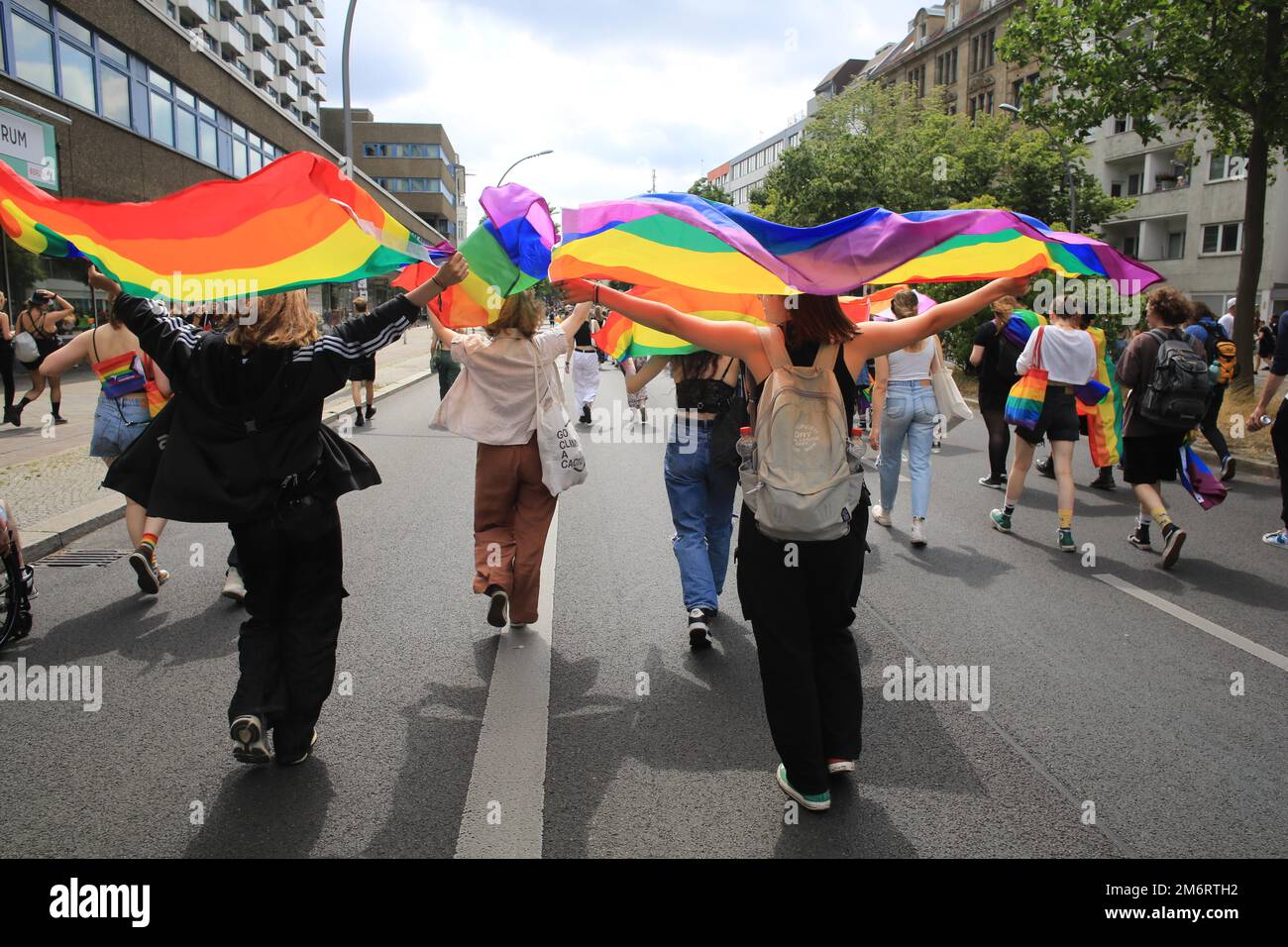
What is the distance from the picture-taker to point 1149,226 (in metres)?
42.2

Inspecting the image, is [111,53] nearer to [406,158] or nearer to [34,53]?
[34,53]

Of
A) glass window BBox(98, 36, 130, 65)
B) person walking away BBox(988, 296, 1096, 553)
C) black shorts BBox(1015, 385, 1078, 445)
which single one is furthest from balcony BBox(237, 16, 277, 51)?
black shorts BBox(1015, 385, 1078, 445)

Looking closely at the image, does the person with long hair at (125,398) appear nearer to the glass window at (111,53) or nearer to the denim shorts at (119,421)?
the denim shorts at (119,421)

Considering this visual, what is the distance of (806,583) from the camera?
11.1ft

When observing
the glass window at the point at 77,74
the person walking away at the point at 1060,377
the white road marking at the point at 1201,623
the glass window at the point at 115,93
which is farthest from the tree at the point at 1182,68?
the glass window at the point at 115,93

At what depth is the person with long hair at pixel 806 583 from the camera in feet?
10.8

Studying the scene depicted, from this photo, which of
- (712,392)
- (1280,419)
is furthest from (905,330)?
(1280,419)

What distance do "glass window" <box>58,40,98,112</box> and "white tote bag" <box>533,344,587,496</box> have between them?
67.9 feet

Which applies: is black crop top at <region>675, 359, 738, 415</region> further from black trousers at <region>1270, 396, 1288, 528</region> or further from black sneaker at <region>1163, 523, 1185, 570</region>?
black trousers at <region>1270, 396, 1288, 528</region>

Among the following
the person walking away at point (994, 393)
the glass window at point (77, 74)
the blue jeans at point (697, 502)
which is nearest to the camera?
the blue jeans at point (697, 502)

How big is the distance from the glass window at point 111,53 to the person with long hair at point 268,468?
23.3m

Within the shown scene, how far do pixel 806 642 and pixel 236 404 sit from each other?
2.15 meters

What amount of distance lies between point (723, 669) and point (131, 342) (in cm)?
410
